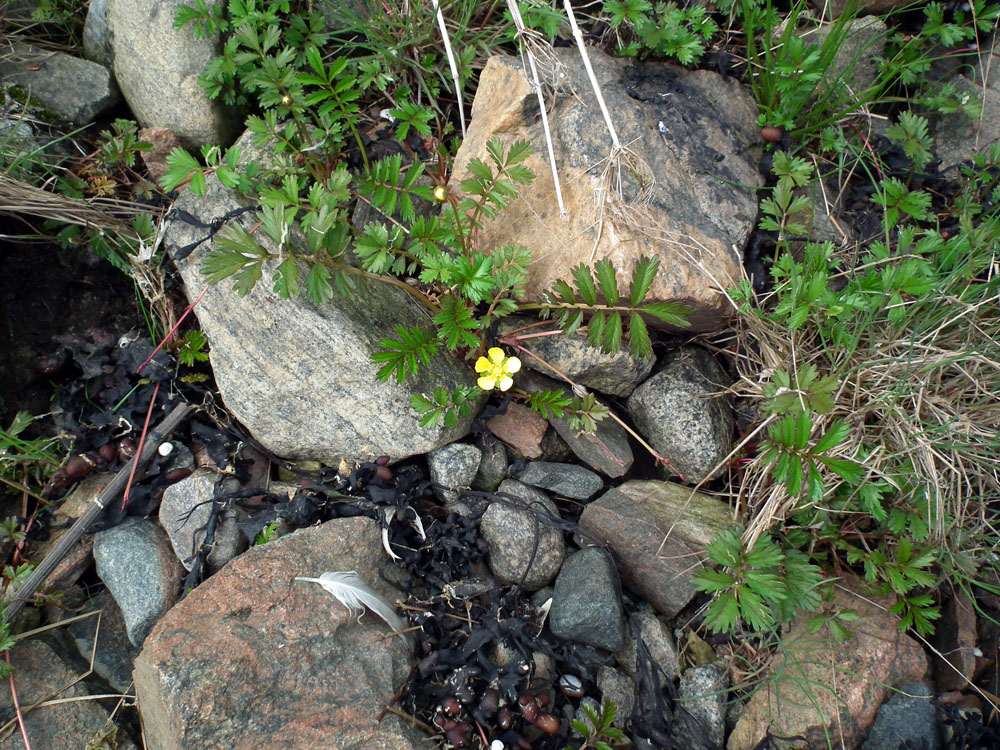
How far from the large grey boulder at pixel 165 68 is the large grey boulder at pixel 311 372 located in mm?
788

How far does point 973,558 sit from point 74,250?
505 centimetres

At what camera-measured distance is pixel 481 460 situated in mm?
3502

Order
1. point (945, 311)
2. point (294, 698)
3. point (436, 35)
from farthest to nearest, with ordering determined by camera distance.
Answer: point (436, 35), point (945, 311), point (294, 698)

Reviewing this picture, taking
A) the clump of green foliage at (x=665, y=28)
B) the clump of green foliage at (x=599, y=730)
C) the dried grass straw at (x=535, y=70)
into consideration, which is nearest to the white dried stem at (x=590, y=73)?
the dried grass straw at (x=535, y=70)

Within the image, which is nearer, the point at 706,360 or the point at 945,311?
the point at 945,311

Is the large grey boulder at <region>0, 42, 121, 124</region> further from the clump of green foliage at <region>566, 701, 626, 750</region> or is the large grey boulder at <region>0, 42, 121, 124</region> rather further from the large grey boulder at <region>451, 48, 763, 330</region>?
the clump of green foliage at <region>566, 701, 626, 750</region>

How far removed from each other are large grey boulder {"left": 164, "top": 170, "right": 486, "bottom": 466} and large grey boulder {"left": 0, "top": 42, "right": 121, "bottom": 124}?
1297mm

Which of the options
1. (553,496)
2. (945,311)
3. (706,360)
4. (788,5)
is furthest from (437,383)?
(788,5)

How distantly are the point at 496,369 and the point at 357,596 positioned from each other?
4.01ft

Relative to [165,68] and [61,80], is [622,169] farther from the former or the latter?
[61,80]

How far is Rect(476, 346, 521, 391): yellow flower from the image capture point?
10.3 ft

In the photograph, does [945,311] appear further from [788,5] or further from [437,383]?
[437,383]

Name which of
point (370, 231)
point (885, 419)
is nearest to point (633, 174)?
point (370, 231)

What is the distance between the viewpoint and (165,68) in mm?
3840
